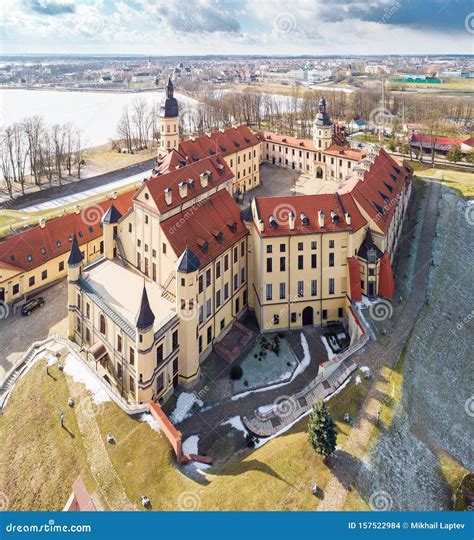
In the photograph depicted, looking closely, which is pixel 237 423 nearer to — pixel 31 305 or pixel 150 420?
pixel 150 420

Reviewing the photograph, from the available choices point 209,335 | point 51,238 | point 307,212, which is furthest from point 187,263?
point 51,238

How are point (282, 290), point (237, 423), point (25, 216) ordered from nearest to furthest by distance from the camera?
point (237, 423) < point (282, 290) < point (25, 216)

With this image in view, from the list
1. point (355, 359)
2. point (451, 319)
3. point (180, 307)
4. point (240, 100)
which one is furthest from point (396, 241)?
point (240, 100)

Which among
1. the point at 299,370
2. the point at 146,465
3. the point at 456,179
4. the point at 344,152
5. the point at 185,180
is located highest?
the point at 185,180

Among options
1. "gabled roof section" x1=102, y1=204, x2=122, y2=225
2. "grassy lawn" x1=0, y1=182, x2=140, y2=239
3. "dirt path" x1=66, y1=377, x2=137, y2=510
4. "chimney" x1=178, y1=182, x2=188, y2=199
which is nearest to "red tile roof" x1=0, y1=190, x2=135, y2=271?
"grassy lawn" x1=0, y1=182, x2=140, y2=239

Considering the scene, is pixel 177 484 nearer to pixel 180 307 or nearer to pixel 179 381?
pixel 179 381

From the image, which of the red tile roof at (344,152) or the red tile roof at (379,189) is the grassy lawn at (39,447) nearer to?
the red tile roof at (379,189)

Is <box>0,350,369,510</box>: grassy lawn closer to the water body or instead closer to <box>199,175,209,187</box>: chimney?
<box>199,175,209,187</box>: chimney
